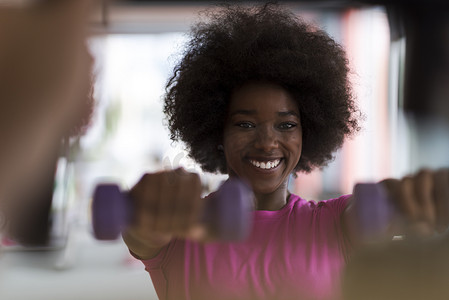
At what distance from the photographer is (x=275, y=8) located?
79 cm

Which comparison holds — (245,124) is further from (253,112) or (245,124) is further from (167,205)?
(167,205)

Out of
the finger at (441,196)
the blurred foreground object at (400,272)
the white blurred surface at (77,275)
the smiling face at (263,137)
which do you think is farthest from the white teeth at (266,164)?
the white blurred surface at (77,275)

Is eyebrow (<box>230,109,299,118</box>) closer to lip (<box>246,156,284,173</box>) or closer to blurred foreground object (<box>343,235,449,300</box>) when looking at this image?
lip (<box>246,156,284,173</box>)

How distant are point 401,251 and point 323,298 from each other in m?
0.15

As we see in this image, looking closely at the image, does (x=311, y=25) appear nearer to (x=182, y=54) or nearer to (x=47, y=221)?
(x=182, y=54)

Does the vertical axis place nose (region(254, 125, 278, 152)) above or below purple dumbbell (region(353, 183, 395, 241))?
above

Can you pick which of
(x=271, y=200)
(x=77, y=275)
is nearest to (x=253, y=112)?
(x=271, y=200)

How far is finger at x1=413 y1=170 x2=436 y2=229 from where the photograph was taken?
40 centimetres

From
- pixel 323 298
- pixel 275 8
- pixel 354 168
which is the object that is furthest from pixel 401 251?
pixel 354 168

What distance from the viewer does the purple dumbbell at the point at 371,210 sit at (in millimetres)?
386

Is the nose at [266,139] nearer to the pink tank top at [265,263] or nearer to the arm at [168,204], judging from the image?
the pink tank top at [265,263]

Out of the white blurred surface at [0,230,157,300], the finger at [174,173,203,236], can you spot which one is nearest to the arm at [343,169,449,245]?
the finger at [174,173,203,236]

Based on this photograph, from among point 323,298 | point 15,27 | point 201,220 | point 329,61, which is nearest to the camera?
point 15,27

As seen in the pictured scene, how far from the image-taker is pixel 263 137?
0.64 metres
